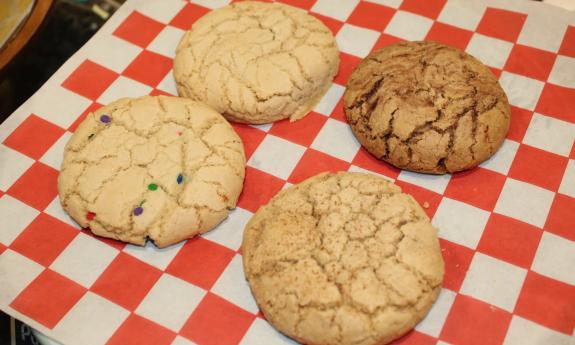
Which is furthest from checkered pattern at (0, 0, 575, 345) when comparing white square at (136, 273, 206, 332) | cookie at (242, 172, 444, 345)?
cookie at (242, 172, 444, 345)

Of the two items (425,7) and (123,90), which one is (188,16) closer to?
(123,90)

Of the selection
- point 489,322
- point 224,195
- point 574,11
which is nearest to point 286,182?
point 224,195

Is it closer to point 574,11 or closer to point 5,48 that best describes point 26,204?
point 5,48

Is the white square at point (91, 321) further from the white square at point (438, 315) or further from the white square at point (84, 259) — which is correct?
the white square at point (438, 315)

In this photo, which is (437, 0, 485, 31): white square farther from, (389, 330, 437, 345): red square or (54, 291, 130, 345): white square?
(54, 291, 130, 345): white square

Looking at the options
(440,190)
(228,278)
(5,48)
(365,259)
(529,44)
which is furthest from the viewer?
(529,44)

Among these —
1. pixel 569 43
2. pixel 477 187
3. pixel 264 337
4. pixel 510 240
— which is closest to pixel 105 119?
pixel 264 337
